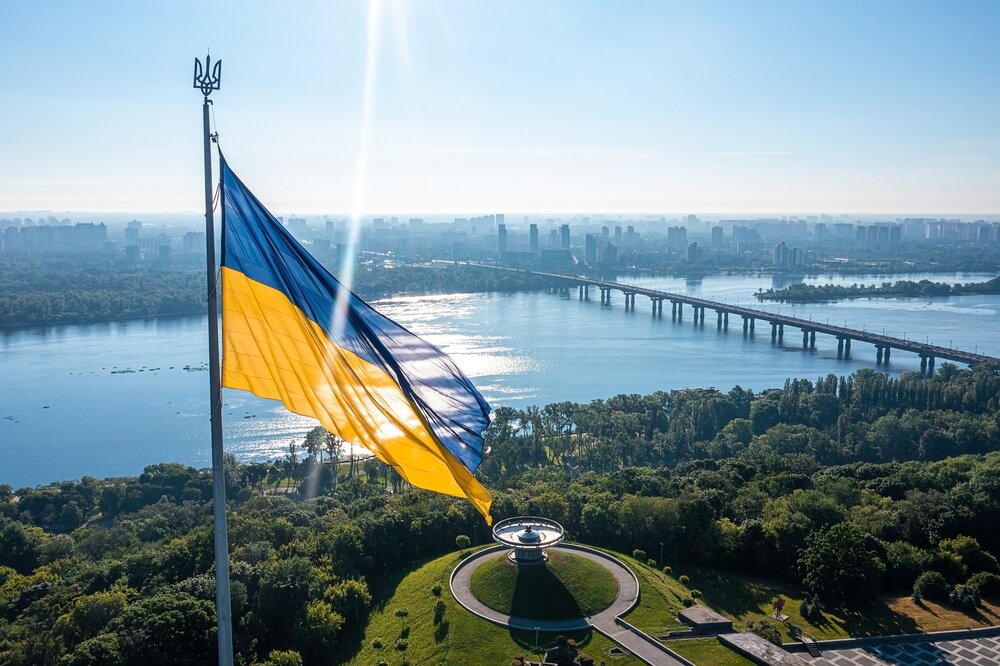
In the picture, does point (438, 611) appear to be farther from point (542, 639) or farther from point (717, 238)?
point (717, 238)

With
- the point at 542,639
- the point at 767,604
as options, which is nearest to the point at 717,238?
the point at 767,604

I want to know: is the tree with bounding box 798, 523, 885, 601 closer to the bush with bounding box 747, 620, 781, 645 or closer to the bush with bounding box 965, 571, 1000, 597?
the bush with bounding box 965, 571, 1000, 597

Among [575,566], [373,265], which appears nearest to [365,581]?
[575,566]

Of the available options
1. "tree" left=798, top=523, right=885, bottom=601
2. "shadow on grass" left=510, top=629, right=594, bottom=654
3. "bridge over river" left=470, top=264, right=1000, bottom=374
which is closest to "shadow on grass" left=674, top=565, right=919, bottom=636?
"tree" left=798, top=523, right=885, bottom=601

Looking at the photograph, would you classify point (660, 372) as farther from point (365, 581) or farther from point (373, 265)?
point (373, 265)

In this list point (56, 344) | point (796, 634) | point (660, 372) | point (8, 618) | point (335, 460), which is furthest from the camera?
point (56, 344)

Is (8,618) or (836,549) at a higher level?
(836,549)
